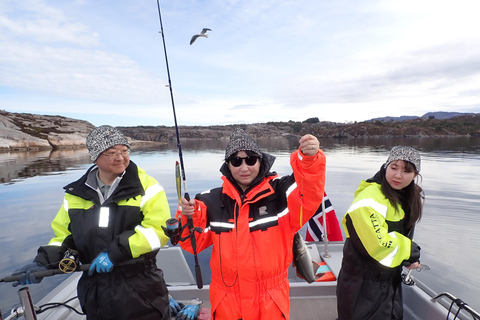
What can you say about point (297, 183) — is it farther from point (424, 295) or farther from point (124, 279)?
point (424, 295)

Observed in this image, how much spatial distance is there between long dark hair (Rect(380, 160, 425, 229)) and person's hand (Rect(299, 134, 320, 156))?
2.55 feet

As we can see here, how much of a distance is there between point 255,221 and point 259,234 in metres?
0.10

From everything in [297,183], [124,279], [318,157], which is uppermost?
[318,157]

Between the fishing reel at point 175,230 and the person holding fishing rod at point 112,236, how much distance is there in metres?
0.15

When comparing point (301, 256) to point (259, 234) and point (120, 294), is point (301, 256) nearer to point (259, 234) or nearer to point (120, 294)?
point (259, 234)

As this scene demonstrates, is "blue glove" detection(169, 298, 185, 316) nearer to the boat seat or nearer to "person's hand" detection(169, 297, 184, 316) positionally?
"person's hand" detection(169, 297, 184, 316)

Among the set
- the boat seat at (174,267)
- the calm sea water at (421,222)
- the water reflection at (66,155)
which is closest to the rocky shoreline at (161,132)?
the water reflection at (66,155)

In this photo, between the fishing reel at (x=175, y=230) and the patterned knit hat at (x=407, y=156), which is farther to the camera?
the patterned knit hat at (x=407, y=156)

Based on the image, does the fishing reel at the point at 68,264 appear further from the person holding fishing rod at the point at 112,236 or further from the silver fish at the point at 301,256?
the silver fish at the point at 301,256

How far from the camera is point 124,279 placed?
197 cm

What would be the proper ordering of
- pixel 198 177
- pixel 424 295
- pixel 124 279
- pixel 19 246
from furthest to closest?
pixel 198 177, pixel 19 246, pixel 424 295, pixel 124 279

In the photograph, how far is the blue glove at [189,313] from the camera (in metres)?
2.81

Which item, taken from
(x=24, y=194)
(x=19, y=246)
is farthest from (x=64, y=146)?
(x=19, y=246)

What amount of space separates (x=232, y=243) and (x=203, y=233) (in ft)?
1.09
